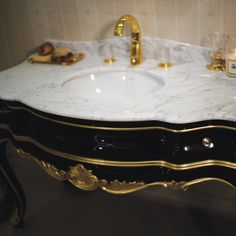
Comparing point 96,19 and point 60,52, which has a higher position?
point 96,19

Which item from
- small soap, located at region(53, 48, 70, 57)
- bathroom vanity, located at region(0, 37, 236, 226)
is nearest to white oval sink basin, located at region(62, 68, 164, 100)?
bathroom vanity, located at region(0, 37, 236, 226)

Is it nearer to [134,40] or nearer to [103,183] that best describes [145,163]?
[103,183]

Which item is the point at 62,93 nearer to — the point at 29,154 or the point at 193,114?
the point at 29,154

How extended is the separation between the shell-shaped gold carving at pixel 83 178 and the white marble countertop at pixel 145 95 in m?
0.18

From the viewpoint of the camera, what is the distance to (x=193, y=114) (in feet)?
2.68

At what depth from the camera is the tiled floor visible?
145 cm

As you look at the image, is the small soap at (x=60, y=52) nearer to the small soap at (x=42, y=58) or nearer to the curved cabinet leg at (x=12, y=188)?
the small soap at (x=42, y=58)

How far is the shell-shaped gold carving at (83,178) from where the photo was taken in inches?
37.2

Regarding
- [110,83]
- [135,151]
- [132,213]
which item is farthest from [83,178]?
[132,213]

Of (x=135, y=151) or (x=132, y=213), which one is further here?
(x=132, y=213)

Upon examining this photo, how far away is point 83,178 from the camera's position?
97cm

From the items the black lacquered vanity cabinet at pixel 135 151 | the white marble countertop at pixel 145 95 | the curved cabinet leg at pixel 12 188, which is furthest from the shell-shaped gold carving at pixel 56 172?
the curved cabinet leg at pixel 12 188

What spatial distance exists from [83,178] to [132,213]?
26.6 inches

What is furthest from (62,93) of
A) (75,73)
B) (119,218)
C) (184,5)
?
(119,218)
